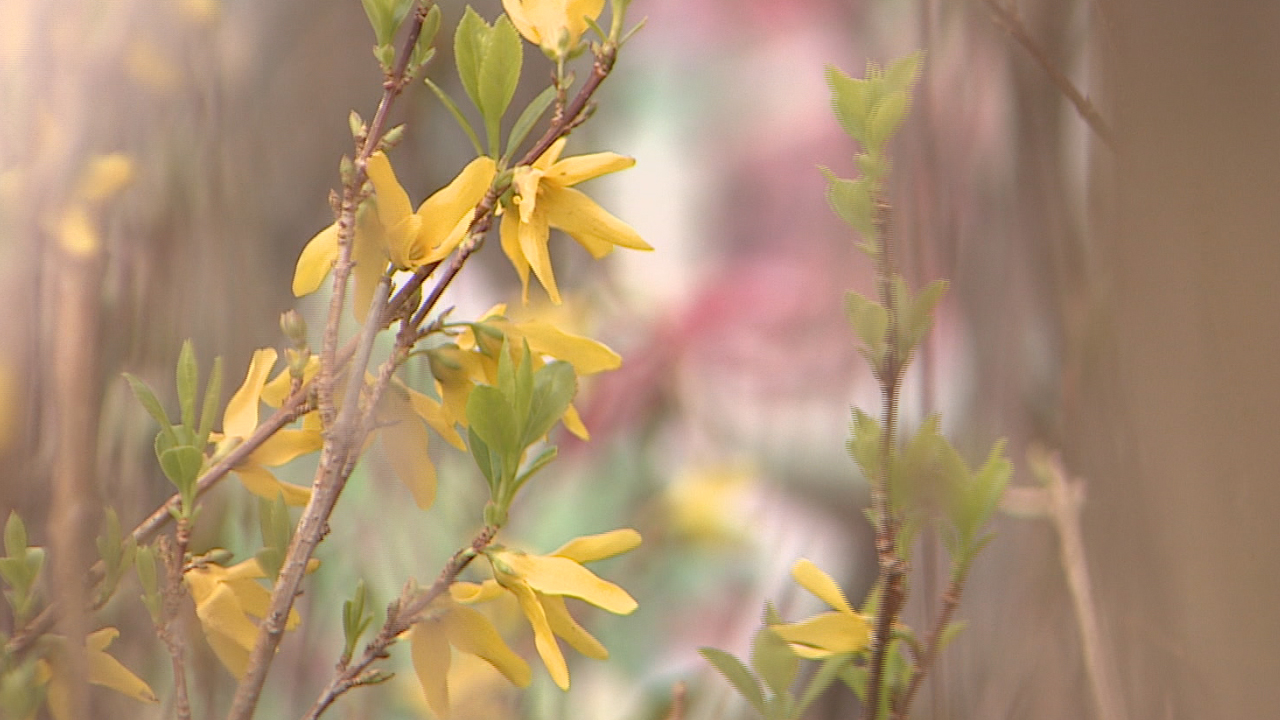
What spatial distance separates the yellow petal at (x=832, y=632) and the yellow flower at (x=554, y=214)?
102 mm

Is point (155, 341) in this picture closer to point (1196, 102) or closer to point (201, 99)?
point (201, 99)

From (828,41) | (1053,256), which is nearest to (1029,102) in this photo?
(1053,256)

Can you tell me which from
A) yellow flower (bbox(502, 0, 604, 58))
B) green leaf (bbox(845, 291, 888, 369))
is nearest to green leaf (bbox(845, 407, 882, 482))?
green leaf (bbox(845, 291, 888, 369))

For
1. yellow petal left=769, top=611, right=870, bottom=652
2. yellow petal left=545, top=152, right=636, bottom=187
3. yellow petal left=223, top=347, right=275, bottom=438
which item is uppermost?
yellow petal left=545, top=152, right=636, bottom=187

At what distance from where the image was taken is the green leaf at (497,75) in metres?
0.25

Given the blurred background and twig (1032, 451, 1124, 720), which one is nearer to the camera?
the blurred background

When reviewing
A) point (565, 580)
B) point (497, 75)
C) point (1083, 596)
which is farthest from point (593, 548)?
point (1083, 596)

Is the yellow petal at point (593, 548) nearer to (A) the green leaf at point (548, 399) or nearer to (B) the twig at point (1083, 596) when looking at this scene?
(A) the green leaf at point (548, 399)

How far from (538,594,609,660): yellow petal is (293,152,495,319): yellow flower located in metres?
0.09

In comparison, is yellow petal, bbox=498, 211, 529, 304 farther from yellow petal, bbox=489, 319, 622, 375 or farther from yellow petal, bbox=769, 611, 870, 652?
yellow petal, bbox=769, 611, 870, 652

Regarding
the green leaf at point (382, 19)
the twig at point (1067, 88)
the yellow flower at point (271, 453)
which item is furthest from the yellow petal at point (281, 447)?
the twig at point (1067, 88)

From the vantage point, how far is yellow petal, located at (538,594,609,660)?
260mm

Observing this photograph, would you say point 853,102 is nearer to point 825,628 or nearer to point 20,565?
point 825,628

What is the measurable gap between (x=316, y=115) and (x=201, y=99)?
0.43 meters
